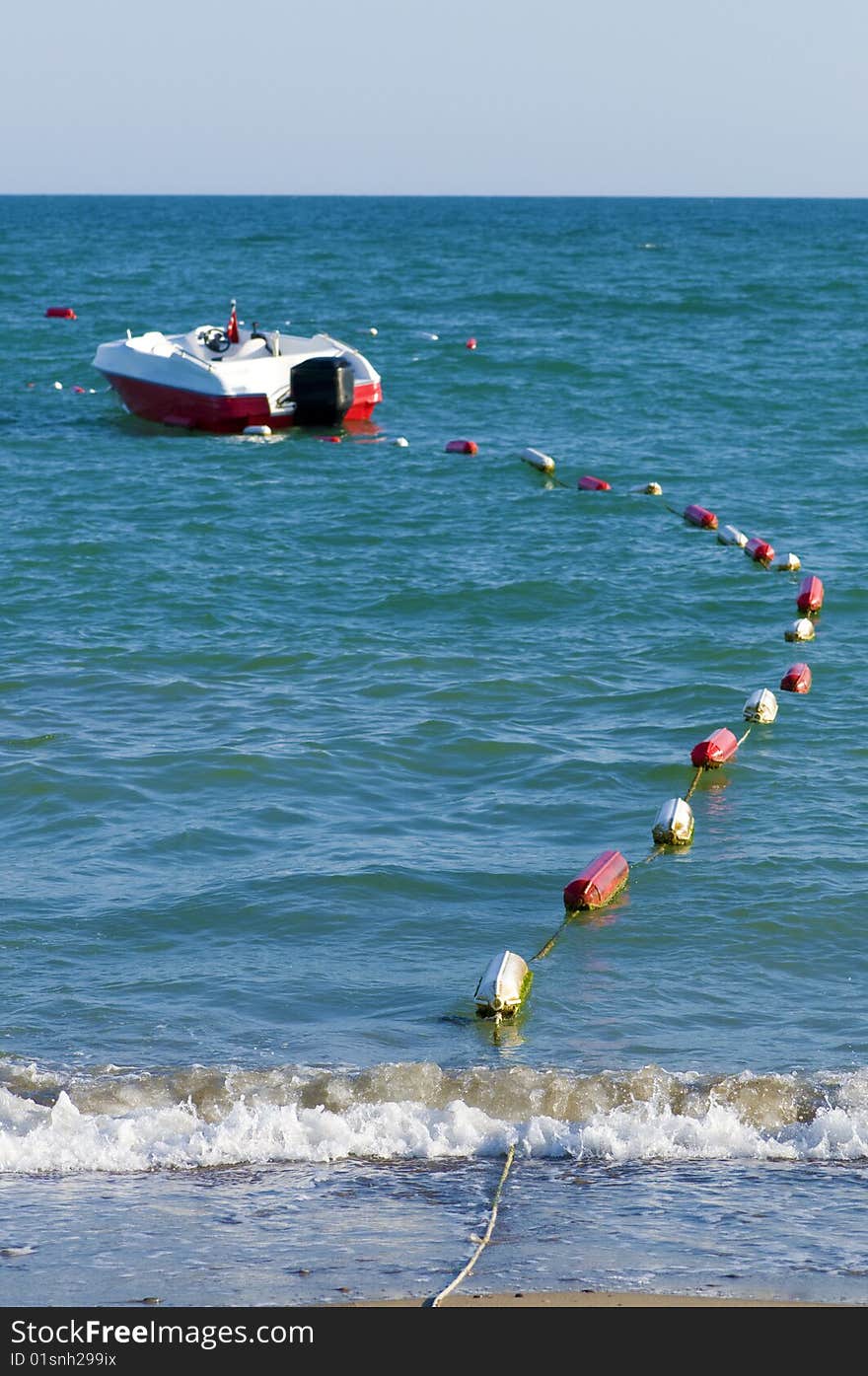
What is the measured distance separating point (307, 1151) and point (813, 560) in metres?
14.2

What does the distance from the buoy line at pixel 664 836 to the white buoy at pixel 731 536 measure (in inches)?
28.1

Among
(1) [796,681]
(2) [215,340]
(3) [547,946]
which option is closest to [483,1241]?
(3) [547,946]

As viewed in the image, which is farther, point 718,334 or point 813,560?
point 718,334

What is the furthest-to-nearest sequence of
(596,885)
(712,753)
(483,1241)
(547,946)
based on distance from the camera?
(712,753) < (596,885) < (547,946) < (483,1241)

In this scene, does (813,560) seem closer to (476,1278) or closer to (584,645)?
(584,645)

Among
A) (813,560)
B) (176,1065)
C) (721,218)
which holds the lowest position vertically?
(176,1065)

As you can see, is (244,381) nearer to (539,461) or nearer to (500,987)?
(539,461)

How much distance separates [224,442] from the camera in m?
27.5

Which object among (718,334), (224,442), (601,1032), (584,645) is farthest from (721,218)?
(601,1032)

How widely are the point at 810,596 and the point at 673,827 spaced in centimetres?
702

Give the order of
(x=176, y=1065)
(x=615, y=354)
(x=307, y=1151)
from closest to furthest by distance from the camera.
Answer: (x=307, y=1151)
(x=176, y=1065)
(x=615, y=354)

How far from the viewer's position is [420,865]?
37.7 feet

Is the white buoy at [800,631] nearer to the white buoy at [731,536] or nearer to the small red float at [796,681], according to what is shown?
the small red float at [796,681]

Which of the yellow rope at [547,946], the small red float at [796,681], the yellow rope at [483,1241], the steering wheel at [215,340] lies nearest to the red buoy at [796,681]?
the small red float at [796,681]
